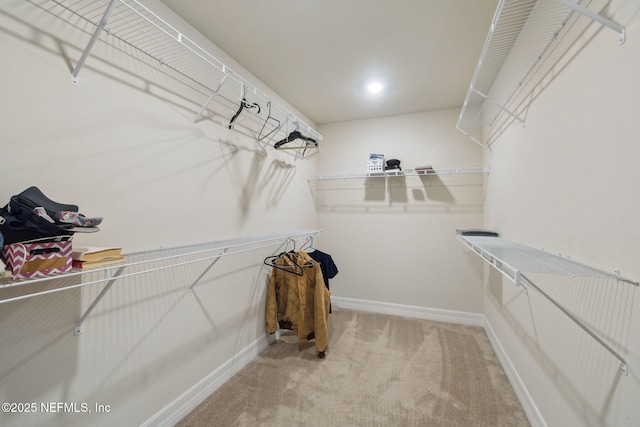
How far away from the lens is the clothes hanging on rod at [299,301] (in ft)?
7.09

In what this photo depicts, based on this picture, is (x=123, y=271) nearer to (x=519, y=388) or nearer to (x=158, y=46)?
(x=158, y=46)

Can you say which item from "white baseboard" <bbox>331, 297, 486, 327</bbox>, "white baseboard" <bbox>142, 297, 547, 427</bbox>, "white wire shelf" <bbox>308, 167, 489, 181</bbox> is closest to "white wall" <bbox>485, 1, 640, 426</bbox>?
"white baseboard" <bbox>142, 297, 547, 427</bbox>

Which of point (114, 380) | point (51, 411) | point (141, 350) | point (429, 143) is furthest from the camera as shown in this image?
point (429, 143)

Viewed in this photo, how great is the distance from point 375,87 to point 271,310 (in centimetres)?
229

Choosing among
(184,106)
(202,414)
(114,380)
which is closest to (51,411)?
(114,380)

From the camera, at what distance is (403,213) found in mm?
3066

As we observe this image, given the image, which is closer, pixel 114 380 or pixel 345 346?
pixel 114 380

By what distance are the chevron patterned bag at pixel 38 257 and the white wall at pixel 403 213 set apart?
8.84ft

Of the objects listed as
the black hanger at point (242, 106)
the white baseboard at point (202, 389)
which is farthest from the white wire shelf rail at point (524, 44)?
the white baseboard at point (202, 389)

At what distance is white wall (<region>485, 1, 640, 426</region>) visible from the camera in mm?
795

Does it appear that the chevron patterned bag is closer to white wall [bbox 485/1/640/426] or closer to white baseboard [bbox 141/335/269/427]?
white baseboard [bbox 141/335/269/427]

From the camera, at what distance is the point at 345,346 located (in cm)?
235

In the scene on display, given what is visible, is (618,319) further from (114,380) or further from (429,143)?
(429,143)

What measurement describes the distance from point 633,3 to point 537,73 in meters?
0.73
